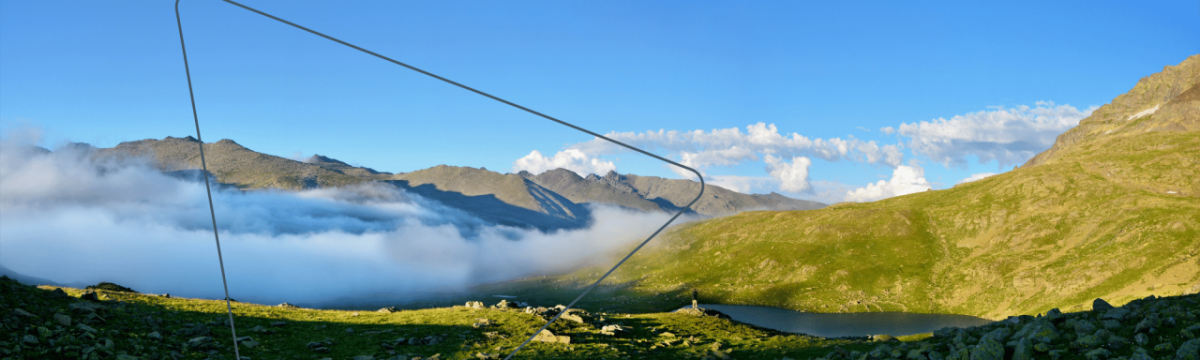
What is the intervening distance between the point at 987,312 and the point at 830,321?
55342mm

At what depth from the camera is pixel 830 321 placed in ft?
642

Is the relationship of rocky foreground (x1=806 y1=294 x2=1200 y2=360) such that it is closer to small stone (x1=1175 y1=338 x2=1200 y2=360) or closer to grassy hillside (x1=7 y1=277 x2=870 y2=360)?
small stone (x1=1175 y1=338 x2=1200 y2=360)

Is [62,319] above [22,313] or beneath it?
beneath

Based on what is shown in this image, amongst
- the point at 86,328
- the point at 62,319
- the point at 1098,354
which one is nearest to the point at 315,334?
the point at 86,328

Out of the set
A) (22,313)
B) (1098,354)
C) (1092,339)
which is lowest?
(1098,354)

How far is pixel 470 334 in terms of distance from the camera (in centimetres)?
5522

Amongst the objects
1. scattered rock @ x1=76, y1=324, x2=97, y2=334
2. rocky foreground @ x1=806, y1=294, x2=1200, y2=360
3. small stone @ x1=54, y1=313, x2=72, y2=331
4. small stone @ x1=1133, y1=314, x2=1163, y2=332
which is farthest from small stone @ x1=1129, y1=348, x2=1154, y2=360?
small stone @ x1=54, y1=313, x2=72, y2=331

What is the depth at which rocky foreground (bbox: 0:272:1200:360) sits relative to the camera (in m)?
27.2

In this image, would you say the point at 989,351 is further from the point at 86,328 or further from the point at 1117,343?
the point at 86,328

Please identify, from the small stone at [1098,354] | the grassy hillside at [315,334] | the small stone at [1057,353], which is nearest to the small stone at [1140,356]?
the small stone at [1098,354]

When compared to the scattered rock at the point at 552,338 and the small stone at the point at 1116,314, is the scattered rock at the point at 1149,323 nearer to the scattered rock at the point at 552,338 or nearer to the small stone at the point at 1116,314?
the small stone at the point at 1116,314

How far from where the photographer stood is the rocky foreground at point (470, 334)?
27.2 meters

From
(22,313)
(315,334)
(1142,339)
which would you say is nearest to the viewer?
(1142,339)

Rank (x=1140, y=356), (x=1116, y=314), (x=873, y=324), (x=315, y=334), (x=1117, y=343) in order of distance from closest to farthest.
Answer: (x=1140, y=356) < (x=1117, y=343) < (x=1116, y=314) < (x=315, y=334) < (x=873, y=324)
